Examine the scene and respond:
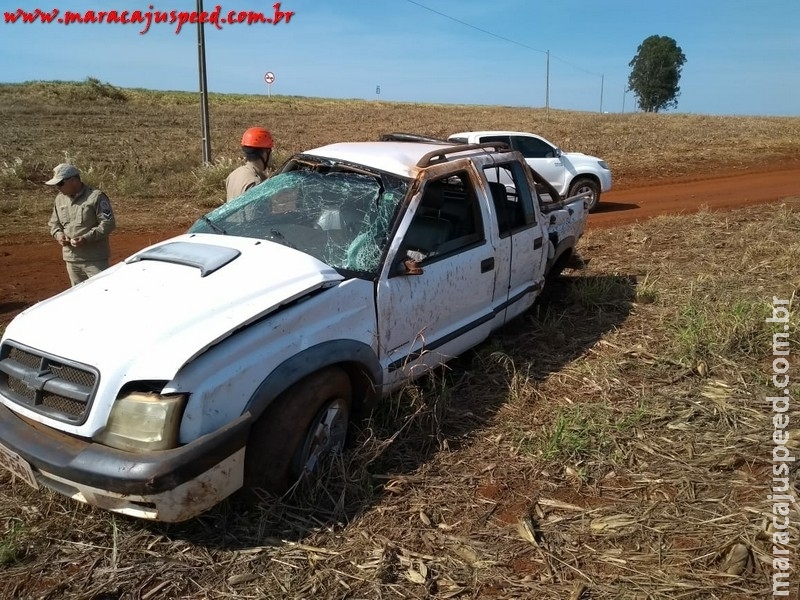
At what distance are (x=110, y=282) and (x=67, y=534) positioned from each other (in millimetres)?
1291

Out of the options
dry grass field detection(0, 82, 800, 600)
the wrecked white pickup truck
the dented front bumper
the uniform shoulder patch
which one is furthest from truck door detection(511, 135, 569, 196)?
the dented front bumper

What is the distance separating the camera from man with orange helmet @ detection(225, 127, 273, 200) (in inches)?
210

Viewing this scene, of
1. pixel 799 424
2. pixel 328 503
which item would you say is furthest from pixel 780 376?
pixel 328 503

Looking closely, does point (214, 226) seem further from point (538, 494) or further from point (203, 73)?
point (203, 73)

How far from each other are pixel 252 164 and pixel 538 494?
3.60 m

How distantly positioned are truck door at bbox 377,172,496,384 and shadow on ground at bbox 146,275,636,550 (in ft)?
0.78

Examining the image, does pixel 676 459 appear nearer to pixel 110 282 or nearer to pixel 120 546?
pixel 120 546

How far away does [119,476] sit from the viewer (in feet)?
8.55

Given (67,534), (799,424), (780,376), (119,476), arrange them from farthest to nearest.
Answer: (780,376)
(799,424)
(67,534)
(119,476)

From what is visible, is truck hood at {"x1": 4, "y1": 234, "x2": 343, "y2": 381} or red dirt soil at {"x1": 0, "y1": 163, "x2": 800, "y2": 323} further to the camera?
red dirt soil at {"x1": 0, "y1": 163, "x2": 800, "y2": 323}

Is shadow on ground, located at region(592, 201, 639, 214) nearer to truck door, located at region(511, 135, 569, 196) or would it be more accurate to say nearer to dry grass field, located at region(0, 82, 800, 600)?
truck door, located at region(511, 135, 569, 196)

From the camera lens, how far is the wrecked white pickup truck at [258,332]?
2.72 meters

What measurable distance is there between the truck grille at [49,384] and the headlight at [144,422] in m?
0.14

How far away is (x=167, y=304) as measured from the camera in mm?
3068
